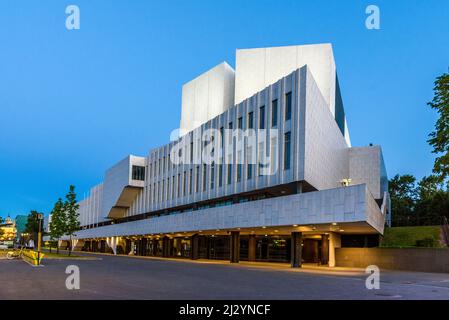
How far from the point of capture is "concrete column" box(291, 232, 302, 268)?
139 feet

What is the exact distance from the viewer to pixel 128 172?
3477 inches

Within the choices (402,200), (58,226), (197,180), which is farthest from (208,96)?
(402,200)

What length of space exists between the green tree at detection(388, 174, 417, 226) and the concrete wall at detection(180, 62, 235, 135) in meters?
47.3

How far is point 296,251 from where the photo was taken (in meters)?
43.5

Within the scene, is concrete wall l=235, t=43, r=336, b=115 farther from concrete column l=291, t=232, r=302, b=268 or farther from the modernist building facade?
concrete column l=291, t=232, r=302, b=268

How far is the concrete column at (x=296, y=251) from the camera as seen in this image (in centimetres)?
4250

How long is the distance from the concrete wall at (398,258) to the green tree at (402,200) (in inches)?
2110

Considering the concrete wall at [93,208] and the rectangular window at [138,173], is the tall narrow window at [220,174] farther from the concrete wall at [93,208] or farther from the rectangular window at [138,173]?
the concrete wall at [93,208]

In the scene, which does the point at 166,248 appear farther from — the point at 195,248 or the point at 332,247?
the point at 332,247

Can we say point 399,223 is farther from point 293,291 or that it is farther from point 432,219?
point 293,291

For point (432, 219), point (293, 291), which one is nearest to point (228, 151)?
point (293, 291)

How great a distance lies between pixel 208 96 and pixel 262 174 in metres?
28.9

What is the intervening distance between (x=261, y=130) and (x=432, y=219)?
48599 millimetres
